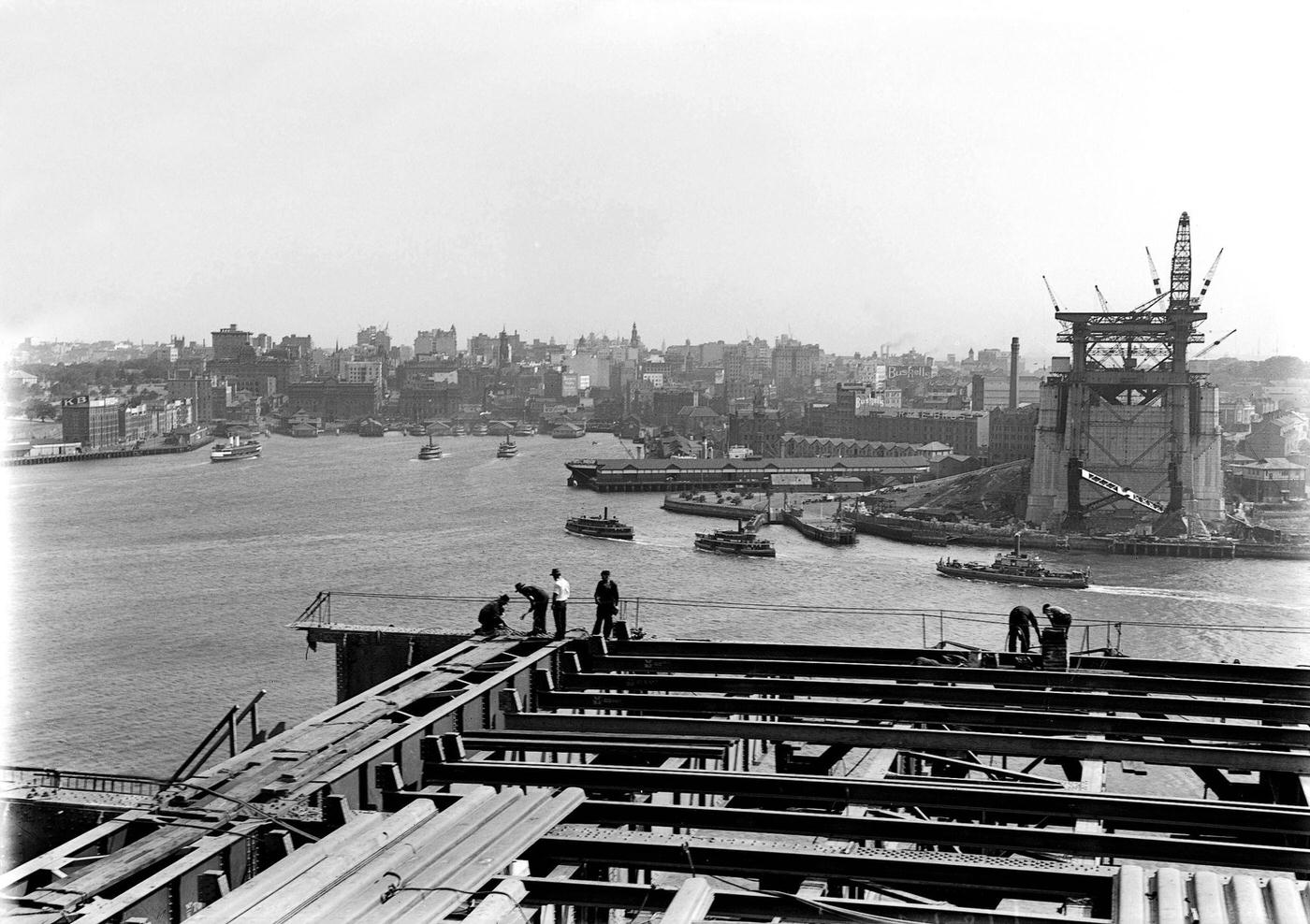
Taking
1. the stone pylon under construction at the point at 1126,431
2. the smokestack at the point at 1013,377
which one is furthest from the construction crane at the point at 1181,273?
the smokestack at the point at 1013,377

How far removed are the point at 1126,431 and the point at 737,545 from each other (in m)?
8.89

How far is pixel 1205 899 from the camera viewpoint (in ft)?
6.68

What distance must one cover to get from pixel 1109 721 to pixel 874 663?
0.88m

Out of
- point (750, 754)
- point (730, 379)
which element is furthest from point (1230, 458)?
point (730, 379)

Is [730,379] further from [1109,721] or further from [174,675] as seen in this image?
[1109,721]

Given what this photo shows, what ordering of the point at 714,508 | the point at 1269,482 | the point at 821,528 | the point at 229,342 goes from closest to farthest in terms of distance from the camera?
the point at 821,528 → the point at 714,508 → the point at 1269,482 → the point at 229,342

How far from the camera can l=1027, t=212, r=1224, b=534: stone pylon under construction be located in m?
25.8

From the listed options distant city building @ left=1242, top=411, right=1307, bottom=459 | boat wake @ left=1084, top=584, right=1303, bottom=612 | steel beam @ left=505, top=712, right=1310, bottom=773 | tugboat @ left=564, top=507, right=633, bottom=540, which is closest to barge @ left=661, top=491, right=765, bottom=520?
tugboat @ left=564, top=507, right=633, bottom=540

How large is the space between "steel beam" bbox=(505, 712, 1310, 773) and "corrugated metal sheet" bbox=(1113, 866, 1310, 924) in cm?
94

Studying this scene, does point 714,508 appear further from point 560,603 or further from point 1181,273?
point 560,603

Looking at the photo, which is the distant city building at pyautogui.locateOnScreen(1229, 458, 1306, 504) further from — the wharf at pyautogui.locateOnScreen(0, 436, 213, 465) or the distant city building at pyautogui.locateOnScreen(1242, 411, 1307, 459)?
the wharf at pyautogui.locateOnScreen(0, 436, 213, 465)

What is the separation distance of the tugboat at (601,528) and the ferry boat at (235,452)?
866 inches

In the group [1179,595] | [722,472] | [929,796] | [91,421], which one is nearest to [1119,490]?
[1179,595]

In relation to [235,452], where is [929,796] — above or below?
above
